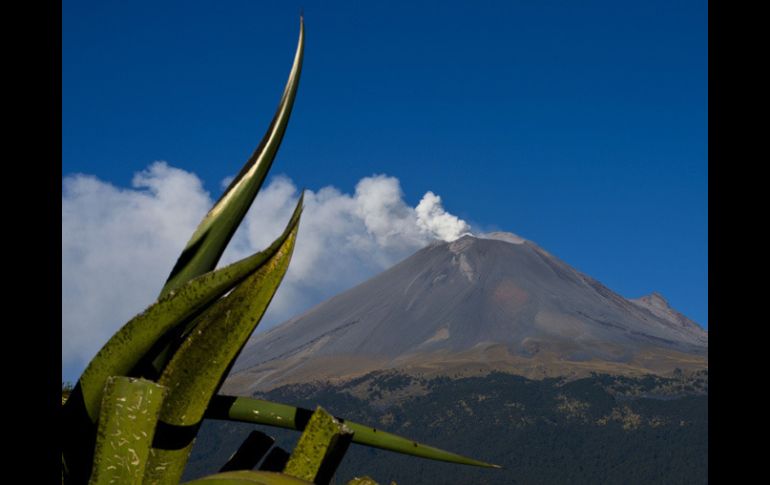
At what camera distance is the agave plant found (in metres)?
0.78

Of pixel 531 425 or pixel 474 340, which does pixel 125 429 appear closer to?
pixel 531 425

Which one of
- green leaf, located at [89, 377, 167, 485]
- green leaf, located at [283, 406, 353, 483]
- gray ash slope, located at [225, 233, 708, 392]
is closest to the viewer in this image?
green leaf, located at [89, 377, 167, 485]

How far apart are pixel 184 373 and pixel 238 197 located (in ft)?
0.82

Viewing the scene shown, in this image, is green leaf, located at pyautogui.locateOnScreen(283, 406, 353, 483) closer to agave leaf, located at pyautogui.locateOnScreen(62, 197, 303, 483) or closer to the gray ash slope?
agave leaf, located at pyautogui.locateOnScreen(62, 197, 303, 483)

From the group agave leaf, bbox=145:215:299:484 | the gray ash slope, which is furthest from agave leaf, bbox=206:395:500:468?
the gray ash slope

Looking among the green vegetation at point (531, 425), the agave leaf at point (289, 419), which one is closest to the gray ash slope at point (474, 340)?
the green vegetation at point (531, 425)

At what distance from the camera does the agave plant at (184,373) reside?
2.57 feet

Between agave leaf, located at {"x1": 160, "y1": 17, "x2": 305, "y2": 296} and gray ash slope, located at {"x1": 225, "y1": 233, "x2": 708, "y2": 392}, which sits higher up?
gray ash slope, located at {"x1": 225, "y1": 233, "x2": 708, "y2": 392}

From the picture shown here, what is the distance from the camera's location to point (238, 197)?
3.35 ft

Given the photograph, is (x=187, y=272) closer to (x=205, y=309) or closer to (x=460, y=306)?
(x=205, y=309)

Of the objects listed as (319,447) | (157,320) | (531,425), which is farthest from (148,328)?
(531,425)

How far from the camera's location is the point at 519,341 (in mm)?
183500
